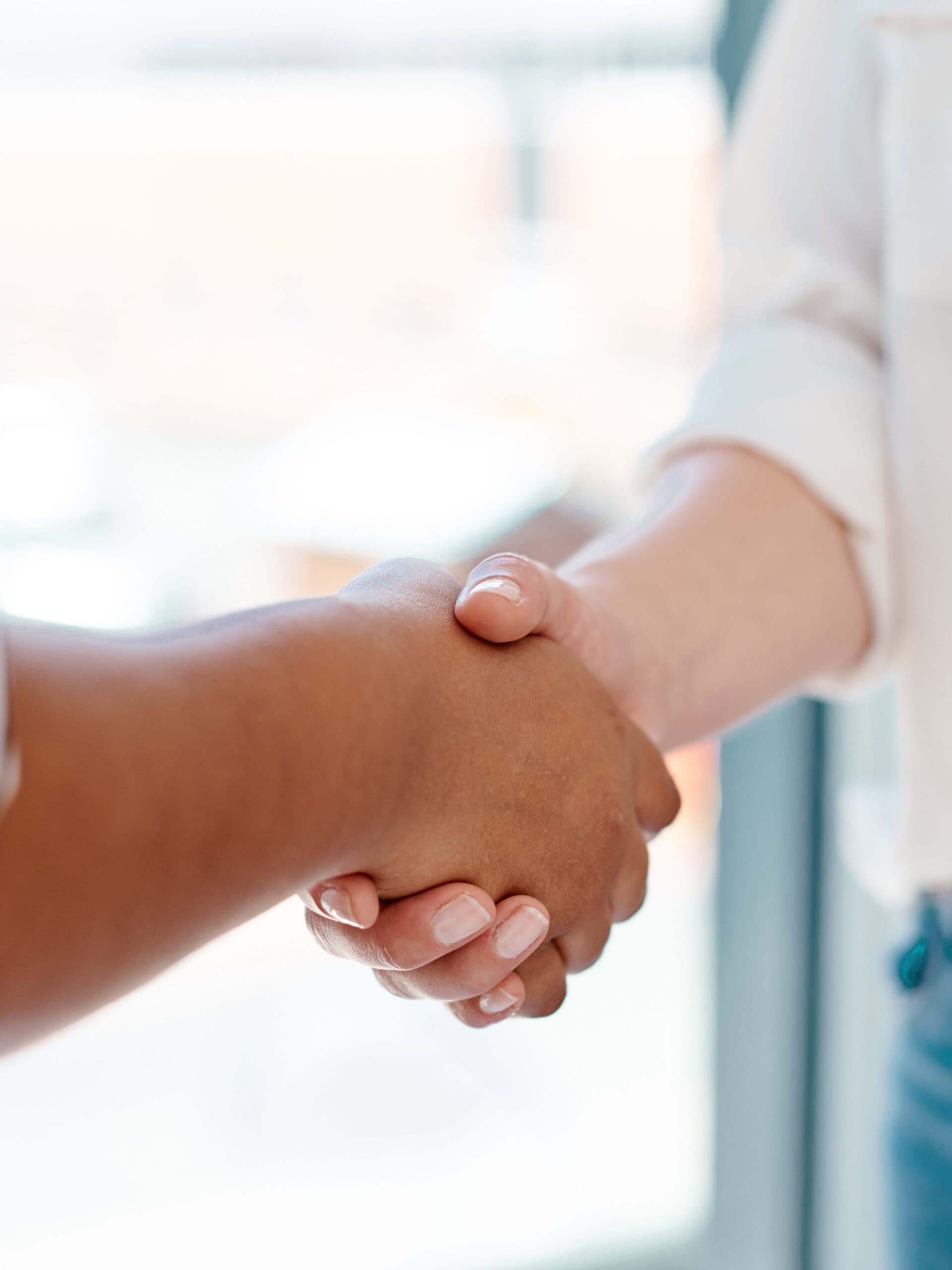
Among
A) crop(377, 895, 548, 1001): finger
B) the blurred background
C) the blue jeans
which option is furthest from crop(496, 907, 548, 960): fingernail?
the blurred background

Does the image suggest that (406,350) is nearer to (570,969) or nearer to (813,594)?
(813,594)

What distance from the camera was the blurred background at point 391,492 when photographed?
3.40 ft

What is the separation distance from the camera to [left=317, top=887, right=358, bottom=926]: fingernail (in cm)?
50

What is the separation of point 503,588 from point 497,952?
0.50 ft

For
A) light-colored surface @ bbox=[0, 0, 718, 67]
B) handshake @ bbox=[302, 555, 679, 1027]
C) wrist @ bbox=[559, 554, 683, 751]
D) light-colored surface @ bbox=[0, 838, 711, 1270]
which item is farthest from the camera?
light-colored surface @ bbox=[0, 838, 711, 1270]

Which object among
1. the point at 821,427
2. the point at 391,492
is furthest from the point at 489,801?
the point at 391,492

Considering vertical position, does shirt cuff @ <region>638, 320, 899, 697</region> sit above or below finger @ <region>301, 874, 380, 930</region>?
above

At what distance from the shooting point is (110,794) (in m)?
0.36

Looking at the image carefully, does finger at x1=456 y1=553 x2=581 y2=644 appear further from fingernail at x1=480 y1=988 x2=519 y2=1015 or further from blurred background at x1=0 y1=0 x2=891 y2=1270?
blurred background at x1=0 y1=0 x2=891 y2=1270

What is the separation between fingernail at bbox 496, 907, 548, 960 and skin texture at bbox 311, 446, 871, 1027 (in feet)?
0.19

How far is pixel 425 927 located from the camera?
0.51 m

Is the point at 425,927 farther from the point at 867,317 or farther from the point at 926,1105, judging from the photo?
the point at 867,317

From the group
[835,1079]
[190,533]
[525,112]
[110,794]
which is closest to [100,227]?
[190,533]

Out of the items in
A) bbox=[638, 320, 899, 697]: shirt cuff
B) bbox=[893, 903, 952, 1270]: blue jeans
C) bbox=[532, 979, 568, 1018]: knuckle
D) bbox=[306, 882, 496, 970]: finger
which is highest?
bbox=[638, 320, 899, 697]: shirt cuff
